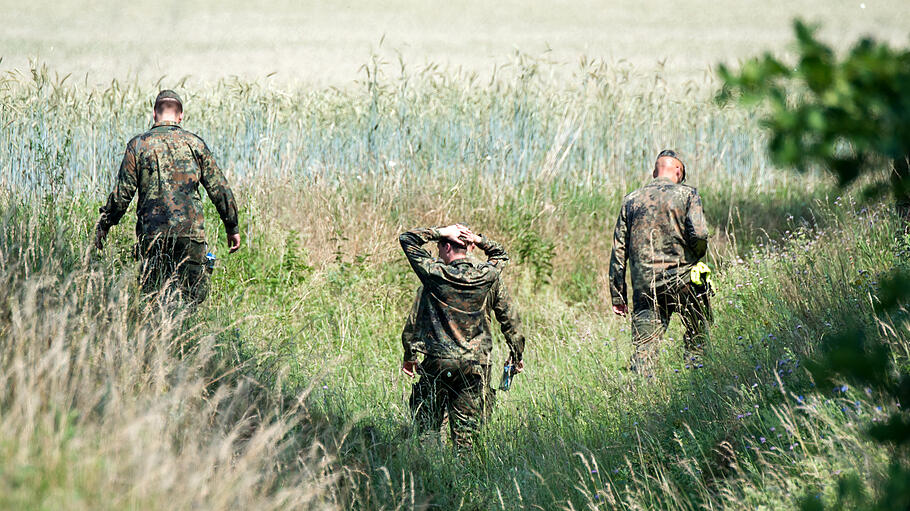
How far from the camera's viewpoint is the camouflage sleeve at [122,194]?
6.67 m

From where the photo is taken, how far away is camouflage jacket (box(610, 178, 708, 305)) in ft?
22.0

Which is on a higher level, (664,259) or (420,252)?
(420,252)

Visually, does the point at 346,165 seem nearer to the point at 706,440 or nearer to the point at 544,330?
the point at 544,330

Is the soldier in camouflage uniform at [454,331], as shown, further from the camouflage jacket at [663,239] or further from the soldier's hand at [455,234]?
the camouflage jacket at [663,239]

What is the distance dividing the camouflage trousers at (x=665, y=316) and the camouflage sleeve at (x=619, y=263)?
133 mm

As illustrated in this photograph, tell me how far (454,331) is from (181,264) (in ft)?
8.88

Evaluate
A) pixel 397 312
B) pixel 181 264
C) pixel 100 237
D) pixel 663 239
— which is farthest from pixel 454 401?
pixel 397 312

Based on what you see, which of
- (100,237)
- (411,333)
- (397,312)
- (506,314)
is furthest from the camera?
(397,312)

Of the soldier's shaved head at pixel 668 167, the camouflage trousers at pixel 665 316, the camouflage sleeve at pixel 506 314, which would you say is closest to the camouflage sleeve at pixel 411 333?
the camouflage sleeve at pixel 506 314

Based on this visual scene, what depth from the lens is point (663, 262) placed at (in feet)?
22.2

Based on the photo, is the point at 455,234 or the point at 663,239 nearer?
the point at 455,234

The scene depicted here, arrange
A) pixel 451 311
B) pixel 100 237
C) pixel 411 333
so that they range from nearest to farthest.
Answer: pixel 451 311, pixel 411 333, pixel 100 237

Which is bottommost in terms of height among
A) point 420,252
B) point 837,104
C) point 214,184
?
point 420,252

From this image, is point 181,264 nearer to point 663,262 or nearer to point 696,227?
point 663,262
